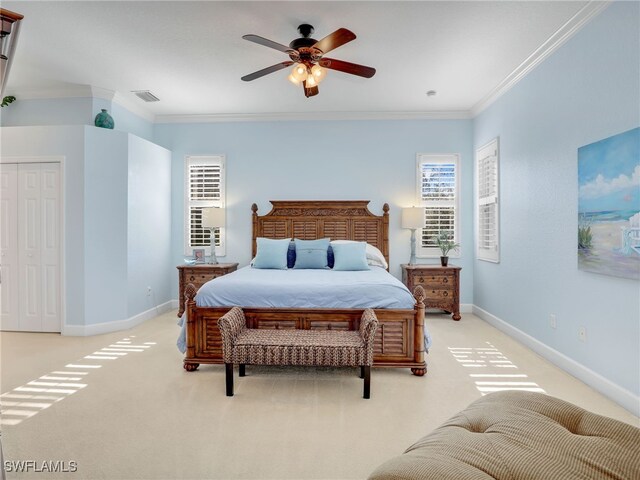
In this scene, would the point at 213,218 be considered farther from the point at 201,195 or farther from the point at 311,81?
the point at 311,81

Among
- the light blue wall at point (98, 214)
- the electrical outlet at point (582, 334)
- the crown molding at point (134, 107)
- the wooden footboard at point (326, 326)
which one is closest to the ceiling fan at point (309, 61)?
the wooden footboard at point (326, 326)

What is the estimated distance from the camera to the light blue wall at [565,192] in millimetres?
2678

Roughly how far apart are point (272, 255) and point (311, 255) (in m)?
0.50

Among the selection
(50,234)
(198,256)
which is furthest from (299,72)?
(50,234)

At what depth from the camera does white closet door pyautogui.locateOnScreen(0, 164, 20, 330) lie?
177 inches

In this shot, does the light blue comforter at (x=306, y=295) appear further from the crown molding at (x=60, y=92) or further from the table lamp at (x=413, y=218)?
the crown molding at (x=60, y=92)

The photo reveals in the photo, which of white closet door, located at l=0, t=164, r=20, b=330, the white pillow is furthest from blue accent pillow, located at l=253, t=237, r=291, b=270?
white closet door, located at l=0, t=164, r=20, b=330

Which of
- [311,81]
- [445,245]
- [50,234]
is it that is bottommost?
[445,245]

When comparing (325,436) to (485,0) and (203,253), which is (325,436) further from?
(203,253)

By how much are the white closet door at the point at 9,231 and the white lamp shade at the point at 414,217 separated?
507 cm

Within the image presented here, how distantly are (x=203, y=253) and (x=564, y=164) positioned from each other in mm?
4739

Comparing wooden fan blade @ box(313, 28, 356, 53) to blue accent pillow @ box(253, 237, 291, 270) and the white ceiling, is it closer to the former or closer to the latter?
the white ceiling

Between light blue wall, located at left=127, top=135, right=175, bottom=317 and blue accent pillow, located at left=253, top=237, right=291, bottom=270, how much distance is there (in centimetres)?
164

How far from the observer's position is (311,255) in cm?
477
